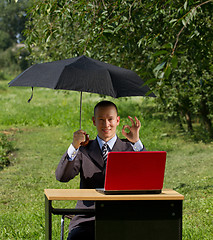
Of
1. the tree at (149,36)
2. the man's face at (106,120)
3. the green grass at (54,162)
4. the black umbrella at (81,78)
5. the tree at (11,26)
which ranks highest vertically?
the tree at (11,26)

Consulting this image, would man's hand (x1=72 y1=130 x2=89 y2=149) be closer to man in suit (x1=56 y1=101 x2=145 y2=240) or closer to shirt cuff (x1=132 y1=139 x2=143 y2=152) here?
man in suit (x1=56 y1=101 x2=145 y2=240)

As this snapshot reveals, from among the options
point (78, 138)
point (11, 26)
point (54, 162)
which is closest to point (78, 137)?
point (78, 138)

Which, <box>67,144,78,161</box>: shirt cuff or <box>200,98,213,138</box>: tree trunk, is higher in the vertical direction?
<box>200,98,213,138</box>: tree trunk

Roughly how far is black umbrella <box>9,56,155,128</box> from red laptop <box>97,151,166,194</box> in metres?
0.91

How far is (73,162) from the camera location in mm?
3408

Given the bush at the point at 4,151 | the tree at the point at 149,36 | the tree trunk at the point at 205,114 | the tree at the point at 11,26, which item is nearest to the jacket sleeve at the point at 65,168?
the tree at the point at 149,36

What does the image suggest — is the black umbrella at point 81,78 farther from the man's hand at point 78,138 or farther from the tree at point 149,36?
the man's hand at point 78,138

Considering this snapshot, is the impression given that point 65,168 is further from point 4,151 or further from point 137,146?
point 4,151

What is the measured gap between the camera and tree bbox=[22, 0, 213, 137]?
5.66m

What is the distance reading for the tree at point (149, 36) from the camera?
18.6 ft

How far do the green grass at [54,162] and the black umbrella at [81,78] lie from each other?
88.5 inches

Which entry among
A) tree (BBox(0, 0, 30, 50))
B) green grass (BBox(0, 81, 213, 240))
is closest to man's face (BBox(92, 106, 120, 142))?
green grass (BBox(0, 81, 213, 240))

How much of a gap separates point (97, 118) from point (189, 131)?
40.3 feet

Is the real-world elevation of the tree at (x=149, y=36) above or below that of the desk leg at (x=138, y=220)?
above
